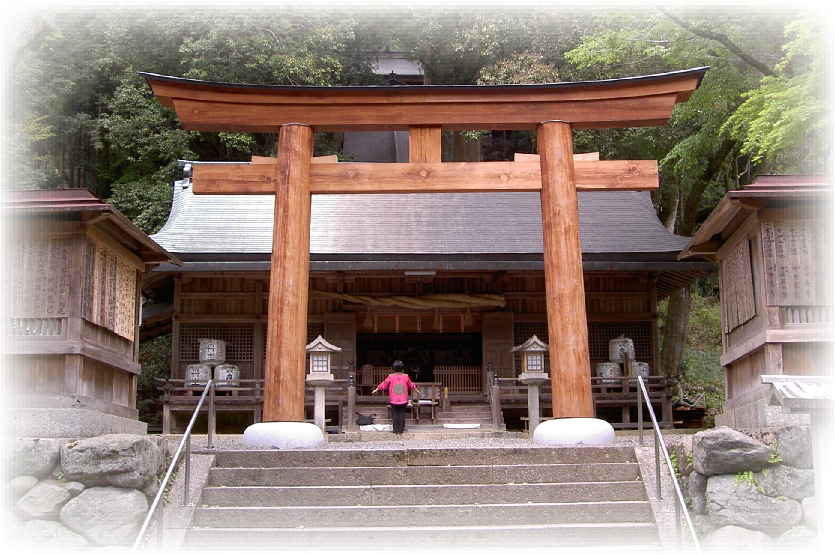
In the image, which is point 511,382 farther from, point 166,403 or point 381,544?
point 381,544

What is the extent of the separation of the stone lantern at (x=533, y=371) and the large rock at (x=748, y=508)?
6165mm

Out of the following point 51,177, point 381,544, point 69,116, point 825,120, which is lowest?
point 381,544

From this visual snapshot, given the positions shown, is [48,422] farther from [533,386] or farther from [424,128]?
[533,386]

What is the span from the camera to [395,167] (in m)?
9.39

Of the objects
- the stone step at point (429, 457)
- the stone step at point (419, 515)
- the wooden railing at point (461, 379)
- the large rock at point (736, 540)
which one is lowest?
the large rock at point (736, 540)

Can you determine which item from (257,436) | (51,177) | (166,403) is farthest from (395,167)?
(51,177)

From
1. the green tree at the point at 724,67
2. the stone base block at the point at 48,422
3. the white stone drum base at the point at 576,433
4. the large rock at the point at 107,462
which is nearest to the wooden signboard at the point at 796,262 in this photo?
the white stone drum base at the point at 576,433

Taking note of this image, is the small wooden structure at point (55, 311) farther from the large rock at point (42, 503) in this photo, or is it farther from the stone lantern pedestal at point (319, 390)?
the stone lantern pedestal at point (319, 390)

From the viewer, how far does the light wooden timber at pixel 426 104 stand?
9.43 meters

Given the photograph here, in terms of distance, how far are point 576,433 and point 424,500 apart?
82.3 inches

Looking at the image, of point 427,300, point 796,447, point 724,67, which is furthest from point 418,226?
point 796,447

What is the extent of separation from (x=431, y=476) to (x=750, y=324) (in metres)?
4.28

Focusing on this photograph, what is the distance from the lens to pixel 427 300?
15.6m

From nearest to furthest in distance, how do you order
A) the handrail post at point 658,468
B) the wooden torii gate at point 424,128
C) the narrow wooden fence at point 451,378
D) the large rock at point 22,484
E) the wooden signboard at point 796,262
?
the large rock at point 22,484 → the handrail post at point 658,468 → the wooden signboard at point 796,262 → the wooden torii gate at point 424,128 → the narrow wooden fence at point 451,378
